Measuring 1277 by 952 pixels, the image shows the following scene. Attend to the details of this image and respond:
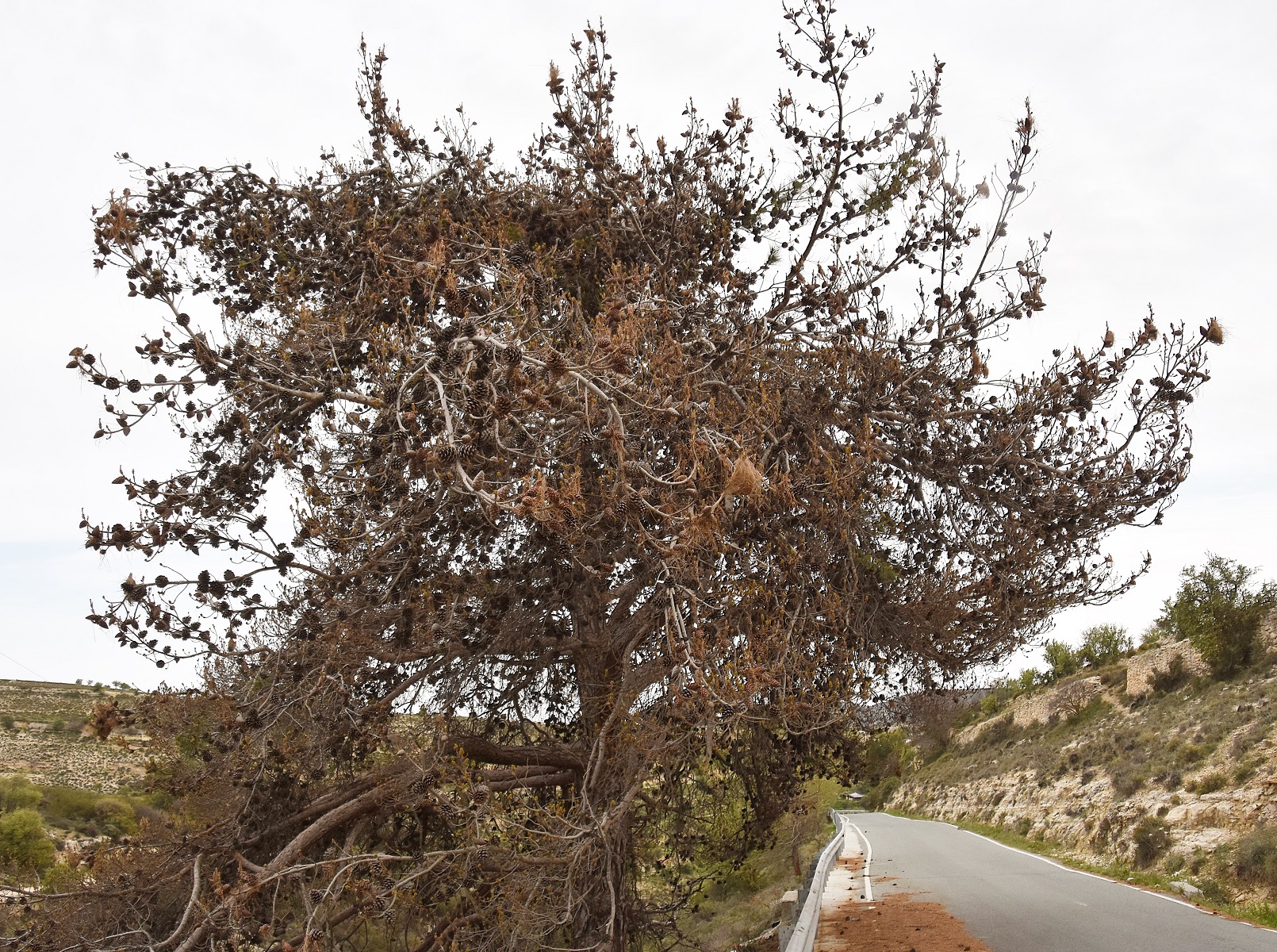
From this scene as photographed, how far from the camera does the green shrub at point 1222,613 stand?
31.4 m

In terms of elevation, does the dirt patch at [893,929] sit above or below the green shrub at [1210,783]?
below

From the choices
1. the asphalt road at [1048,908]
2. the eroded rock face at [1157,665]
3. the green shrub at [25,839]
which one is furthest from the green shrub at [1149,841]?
the green shrub at [25,839]

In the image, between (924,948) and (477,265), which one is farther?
(924,948)

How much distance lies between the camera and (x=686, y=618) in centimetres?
808

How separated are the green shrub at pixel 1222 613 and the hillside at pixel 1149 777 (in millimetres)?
905

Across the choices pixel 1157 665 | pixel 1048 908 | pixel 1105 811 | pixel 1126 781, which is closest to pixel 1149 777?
pixel 1126 781

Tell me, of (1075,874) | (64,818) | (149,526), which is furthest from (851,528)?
(64,818)

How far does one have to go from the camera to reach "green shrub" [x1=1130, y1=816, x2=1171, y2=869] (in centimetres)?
1856

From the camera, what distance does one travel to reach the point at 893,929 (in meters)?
12.1

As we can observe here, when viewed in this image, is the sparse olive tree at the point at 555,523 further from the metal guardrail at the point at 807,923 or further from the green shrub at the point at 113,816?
the green shrub at the point at 113,816

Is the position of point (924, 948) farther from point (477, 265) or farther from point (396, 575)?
point (477, 265)

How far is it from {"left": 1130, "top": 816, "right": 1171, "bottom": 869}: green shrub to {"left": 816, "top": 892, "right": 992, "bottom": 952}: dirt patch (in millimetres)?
6709

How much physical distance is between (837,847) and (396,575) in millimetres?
18850

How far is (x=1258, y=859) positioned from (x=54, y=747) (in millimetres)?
46336
